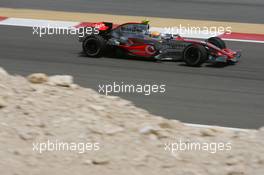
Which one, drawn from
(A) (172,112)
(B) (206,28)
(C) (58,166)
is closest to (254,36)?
(B) (206,28)

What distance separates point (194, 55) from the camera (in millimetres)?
13367

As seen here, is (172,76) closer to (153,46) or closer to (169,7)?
(153,46)

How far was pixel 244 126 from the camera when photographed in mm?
10133

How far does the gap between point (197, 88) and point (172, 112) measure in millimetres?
1484

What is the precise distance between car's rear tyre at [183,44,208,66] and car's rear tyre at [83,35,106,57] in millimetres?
1748

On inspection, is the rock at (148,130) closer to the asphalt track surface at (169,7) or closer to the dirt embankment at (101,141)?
the dirt embankment at (101,141)

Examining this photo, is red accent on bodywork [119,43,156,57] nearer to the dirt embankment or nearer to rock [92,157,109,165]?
the dirt embankment

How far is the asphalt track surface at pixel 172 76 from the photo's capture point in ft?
35.2

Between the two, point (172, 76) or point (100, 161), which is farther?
point (172, 76)

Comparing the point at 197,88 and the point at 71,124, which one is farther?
the point at 197,88

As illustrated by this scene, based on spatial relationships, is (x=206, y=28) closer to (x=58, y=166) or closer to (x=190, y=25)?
(x=190, y=25)

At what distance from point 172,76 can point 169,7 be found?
24.0ft

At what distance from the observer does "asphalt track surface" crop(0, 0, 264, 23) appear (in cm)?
1898

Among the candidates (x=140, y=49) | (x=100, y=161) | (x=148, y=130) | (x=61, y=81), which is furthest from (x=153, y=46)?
(x=100, y=161)
